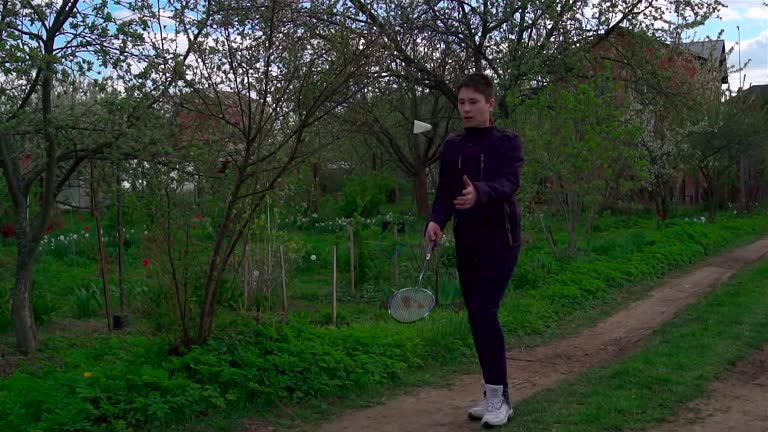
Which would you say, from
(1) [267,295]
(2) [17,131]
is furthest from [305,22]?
(1) [267,295]

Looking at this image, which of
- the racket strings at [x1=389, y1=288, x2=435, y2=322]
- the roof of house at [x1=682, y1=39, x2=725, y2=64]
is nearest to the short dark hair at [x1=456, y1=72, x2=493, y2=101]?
the racket strings at [x1=389, y1=288, x2=435, y2=322]

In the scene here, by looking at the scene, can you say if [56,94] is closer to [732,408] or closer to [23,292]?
[23,292]

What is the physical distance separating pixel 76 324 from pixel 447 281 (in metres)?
4.69

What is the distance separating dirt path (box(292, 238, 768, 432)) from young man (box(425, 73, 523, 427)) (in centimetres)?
34

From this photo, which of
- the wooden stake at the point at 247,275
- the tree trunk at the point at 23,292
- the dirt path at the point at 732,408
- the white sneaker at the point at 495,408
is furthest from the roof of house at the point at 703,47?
the white sneaker at the point at 495,408

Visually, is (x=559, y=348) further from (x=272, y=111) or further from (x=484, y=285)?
(x=272, y=111)

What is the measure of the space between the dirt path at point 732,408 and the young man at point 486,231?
3.31 feet

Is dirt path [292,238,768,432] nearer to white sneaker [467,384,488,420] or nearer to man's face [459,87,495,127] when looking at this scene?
white sneaker [467,384,488,420]

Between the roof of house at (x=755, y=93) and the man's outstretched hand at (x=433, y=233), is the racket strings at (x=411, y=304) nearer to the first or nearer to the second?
the man's outstretched hand at (x=433, y=233)

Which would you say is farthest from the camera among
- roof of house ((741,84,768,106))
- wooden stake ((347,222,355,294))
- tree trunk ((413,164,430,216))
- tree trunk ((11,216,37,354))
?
roof of house ((741,84,768,106))

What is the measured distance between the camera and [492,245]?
16.7ft

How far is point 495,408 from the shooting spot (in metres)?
5.10

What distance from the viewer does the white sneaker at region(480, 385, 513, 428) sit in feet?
16.6

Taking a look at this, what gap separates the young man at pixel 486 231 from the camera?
5.07 metres
